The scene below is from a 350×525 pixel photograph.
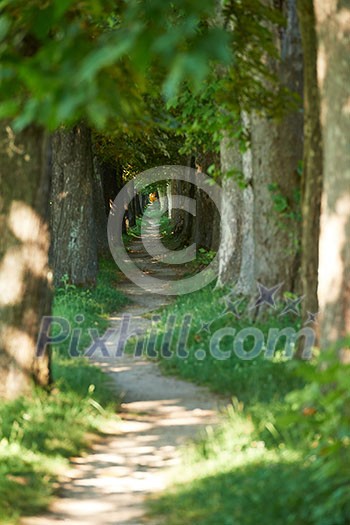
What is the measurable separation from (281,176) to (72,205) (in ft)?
27.0

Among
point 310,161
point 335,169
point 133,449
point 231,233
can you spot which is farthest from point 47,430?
point 231,233

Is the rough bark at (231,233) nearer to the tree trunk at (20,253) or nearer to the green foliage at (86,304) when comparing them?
the green foliage at (86,304)

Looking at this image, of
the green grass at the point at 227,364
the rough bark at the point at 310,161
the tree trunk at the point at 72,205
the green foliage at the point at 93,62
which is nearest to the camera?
the green foliage at the point at 93,62

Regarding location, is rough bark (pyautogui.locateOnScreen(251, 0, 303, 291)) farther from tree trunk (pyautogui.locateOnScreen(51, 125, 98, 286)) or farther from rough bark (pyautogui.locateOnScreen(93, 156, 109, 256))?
rough bark (pyautogui.locateOnScreen(93, 156, 109, 256))

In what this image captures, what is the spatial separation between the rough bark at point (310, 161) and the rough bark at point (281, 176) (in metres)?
2.87

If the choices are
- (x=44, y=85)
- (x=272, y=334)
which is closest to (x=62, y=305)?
(x=272, y=334)

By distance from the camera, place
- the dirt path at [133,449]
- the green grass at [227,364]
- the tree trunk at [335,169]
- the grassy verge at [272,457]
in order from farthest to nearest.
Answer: the green grass at [227,364], the tree trunk at [335,169], the dirt path at [133,449], the grassy verge at [272,457]

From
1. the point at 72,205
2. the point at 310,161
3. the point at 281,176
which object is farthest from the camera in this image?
the point at 72,205

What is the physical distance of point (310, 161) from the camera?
907 centimetres

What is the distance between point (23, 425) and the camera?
7559 mm

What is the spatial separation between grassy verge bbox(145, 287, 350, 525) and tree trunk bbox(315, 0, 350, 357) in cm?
47

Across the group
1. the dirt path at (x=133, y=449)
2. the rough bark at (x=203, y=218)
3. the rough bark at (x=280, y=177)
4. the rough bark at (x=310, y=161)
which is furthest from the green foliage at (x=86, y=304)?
the rough bark at (x=203, y=218)

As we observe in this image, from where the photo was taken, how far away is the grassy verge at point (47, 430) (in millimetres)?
6297

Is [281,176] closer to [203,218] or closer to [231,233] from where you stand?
[231,233]
